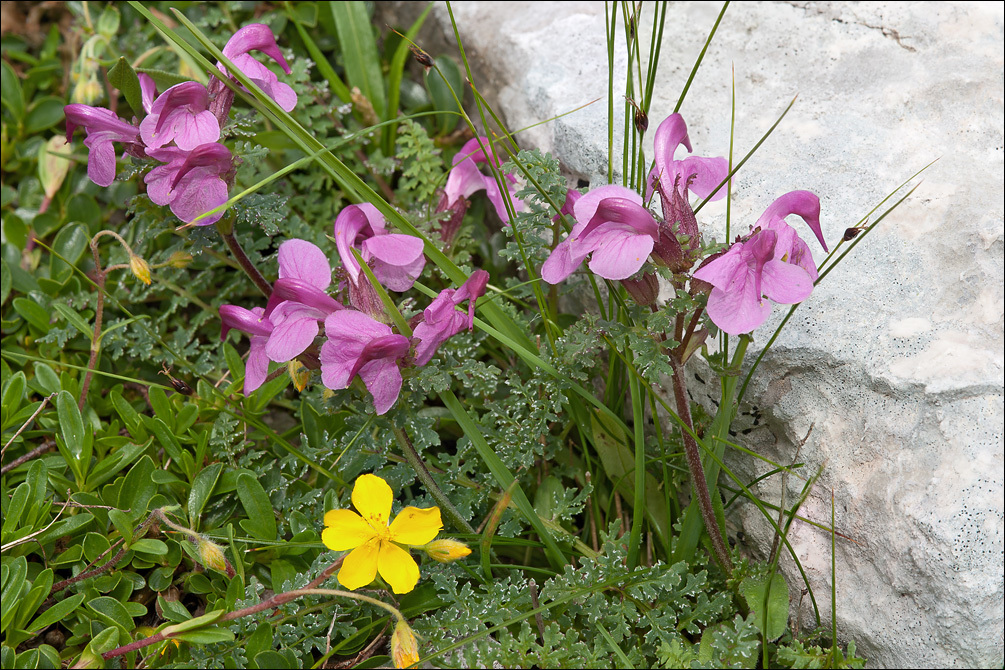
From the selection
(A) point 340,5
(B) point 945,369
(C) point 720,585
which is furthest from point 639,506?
(A) point 340,5

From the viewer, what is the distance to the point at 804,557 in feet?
Answer: 7.02

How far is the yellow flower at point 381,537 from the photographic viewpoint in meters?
1.83

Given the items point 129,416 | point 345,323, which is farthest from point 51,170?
point 345,323

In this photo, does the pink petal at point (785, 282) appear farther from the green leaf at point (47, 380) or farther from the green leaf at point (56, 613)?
the green leaf at point (47, 380)

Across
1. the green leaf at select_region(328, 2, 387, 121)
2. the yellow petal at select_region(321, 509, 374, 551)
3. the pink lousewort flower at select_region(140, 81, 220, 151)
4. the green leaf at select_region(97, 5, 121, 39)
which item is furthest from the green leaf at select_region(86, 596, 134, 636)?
the green leaf at select_region(97, 5, 121, 39)

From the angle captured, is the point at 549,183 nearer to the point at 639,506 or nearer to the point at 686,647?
the point at 639,506

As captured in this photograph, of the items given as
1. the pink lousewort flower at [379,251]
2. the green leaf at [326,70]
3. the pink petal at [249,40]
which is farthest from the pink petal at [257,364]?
the green leaf at [326,70]

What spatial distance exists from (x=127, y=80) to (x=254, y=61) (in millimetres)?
327

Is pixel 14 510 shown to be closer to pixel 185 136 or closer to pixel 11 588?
pixel 11 588

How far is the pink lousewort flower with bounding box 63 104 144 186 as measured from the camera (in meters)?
2.14

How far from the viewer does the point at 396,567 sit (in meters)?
1.85

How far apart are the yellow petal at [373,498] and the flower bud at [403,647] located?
0.24 metres

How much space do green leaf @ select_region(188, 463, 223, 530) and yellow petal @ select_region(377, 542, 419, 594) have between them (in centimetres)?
65

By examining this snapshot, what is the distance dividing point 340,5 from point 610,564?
95.2 inches
